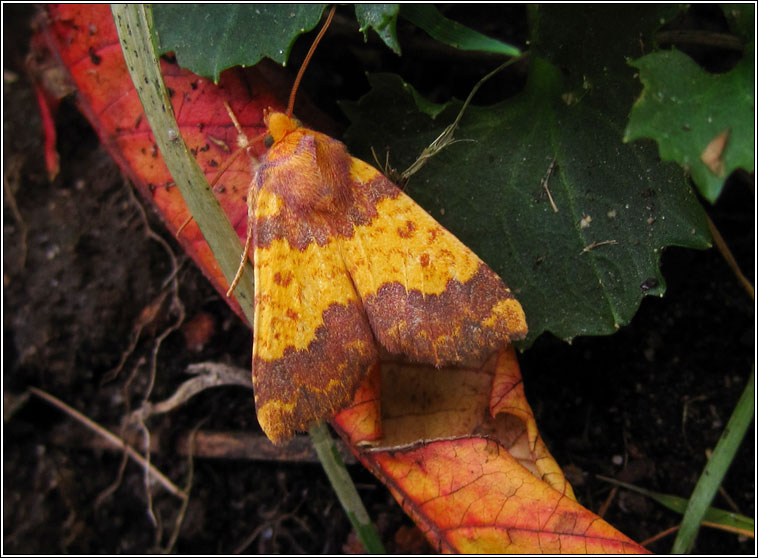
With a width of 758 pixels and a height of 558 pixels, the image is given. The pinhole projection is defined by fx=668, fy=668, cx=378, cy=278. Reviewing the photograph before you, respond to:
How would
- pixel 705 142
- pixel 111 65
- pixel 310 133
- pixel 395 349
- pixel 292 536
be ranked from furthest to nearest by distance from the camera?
pixel 292 536 → pixel 111 65 → pixel 310 133 → pixel 395 349 → pixel 705 142

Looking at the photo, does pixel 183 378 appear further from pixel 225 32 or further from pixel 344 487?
pixel 225 32

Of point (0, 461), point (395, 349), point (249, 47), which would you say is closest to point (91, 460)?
point (0, 461)

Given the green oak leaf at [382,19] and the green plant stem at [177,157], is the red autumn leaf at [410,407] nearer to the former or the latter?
the green plant stem at [177,157]

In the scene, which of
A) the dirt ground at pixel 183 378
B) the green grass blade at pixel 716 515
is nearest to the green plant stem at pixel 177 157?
the dirt ground at pixel 183 378

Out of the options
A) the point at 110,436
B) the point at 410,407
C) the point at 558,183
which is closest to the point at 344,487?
the point at 410,407

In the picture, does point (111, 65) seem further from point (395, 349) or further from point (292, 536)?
point (292, 536)

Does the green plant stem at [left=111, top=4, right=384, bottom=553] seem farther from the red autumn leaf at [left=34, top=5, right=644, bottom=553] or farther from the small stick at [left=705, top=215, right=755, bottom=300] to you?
Answer: the small stick at [left=705, top=215, right=755, bottom=300]
